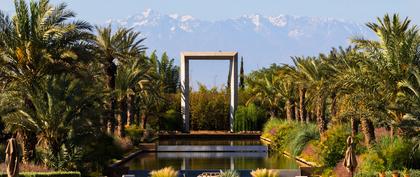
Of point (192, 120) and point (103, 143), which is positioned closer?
point (103, 143)

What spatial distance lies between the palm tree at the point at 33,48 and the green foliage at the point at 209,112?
111 ft

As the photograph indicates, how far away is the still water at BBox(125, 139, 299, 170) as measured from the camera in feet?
111

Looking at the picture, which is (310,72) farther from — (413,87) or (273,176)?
(273,176)

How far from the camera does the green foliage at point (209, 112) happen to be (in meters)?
63.5

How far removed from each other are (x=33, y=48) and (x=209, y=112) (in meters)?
35.9

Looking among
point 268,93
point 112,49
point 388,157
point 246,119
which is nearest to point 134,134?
point 112,49

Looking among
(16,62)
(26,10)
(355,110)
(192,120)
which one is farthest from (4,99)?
(192,120)

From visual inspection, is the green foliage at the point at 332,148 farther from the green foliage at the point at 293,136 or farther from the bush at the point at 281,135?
the bush at the point at 281,135

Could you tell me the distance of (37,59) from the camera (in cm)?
2850

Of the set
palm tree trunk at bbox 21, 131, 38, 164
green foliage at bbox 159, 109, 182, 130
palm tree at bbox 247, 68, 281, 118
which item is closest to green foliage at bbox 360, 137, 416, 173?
palm tree trunk at bbox 21, 131, 38, 164

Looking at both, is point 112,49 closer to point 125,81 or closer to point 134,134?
point 125,81

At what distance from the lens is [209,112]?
63.6 meters

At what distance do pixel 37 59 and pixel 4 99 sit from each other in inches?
72.8

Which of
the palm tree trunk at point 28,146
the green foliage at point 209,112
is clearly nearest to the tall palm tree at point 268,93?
the green foliage at point 209,112
